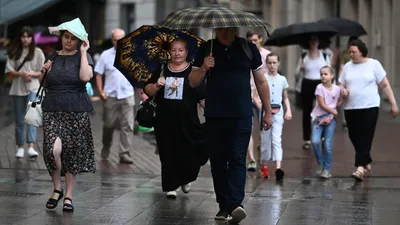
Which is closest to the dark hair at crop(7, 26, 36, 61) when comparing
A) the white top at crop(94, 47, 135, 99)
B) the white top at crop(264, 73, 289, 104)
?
the white top at crop(94, 47, 135, 99)

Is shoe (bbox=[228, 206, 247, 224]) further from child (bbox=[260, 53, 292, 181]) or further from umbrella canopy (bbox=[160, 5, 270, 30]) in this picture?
child (bbox=[260, 53, 292, 181])

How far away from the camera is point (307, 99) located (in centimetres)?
1648

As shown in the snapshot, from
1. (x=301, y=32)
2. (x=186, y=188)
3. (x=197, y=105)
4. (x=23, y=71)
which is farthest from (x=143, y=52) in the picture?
(x=301, y=32)

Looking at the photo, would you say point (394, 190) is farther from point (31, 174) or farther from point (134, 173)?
Answer: point (31, 174)

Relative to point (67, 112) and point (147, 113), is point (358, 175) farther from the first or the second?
point (67, 112)

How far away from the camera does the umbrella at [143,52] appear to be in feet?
34.5

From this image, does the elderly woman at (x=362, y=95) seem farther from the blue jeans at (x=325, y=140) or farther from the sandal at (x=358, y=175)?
the blue jeans at (x=325, y=140)

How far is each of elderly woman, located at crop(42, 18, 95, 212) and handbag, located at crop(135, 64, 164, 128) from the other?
2.62 feet

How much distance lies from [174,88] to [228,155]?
1.36 metres

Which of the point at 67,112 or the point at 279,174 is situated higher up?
the point at 67,112

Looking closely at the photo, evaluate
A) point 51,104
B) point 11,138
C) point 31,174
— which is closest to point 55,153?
point 51,104

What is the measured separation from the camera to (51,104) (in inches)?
380

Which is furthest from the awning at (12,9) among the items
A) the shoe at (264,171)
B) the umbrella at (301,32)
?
the shoe at (264,171)

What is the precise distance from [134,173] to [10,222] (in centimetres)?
414
